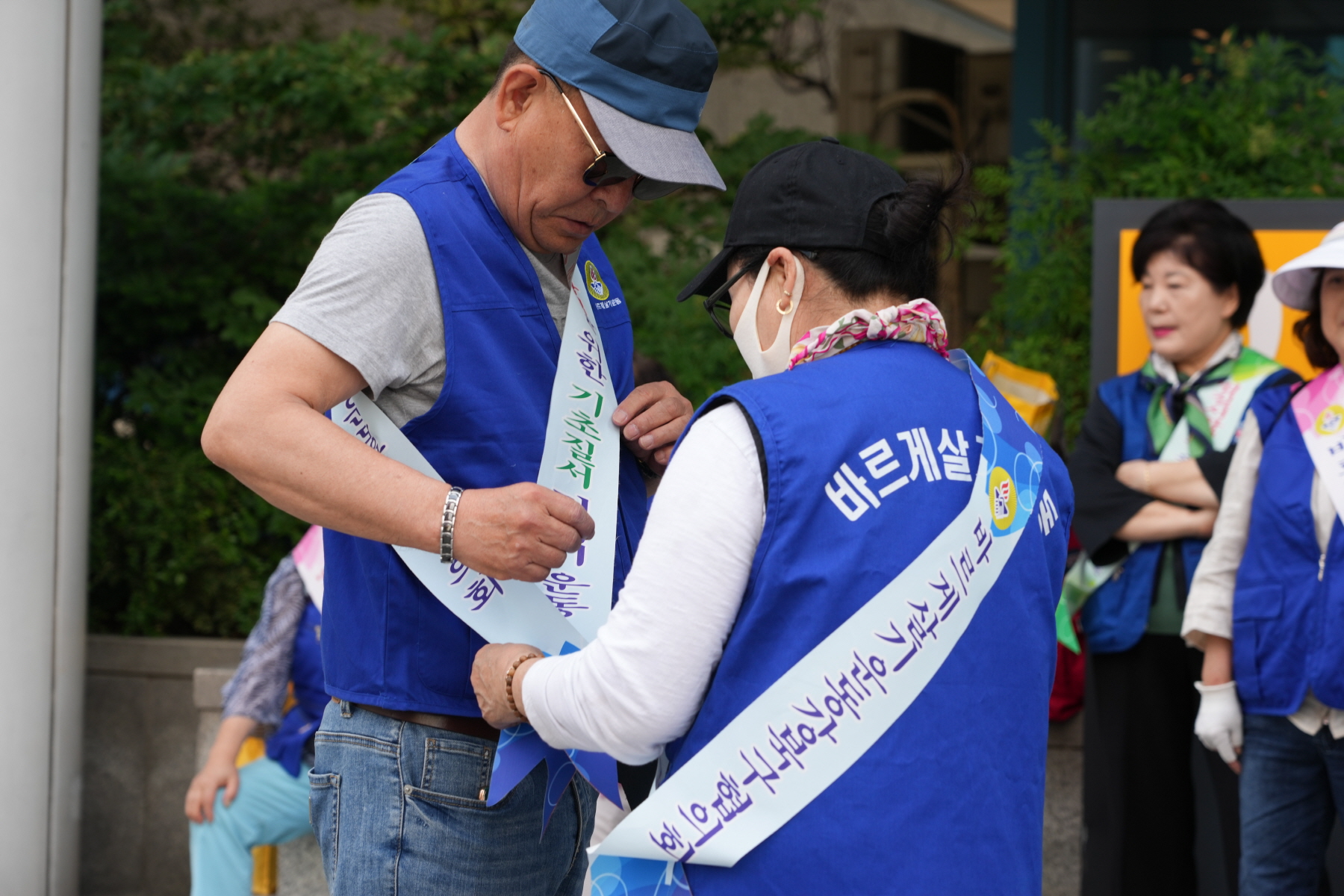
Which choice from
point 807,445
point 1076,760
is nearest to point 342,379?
point 807,445

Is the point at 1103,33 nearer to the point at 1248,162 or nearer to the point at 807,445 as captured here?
the point at 1248,162

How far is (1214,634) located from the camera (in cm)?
331

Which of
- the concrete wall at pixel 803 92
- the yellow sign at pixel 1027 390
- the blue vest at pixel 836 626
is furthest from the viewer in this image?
the concrete wall at pixel 803 92

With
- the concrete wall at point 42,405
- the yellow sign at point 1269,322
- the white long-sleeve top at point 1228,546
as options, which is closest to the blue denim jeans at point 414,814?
the white long-sleeve top at point 1228,546

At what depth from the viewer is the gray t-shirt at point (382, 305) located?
1658 millimetres

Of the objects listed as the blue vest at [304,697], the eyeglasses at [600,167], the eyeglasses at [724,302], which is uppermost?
the eyeglasses at [600,167]

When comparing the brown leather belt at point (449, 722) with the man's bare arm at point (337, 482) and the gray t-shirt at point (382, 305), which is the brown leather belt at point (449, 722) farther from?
the gray t-shirt at point (382, 305)

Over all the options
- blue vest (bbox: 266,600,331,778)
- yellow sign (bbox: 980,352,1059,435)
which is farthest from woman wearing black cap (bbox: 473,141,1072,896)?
yellow sign (bbox: 980,352,1059,435)

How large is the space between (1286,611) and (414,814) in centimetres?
220

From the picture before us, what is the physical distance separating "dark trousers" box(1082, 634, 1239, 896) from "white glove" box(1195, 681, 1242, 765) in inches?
13.1

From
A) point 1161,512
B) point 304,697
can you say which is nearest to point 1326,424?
point 1161,512

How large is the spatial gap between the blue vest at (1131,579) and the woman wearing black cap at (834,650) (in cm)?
213

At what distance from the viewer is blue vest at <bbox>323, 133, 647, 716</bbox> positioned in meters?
1.79

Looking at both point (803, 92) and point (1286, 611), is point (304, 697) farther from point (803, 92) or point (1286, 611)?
point (803, 92)
